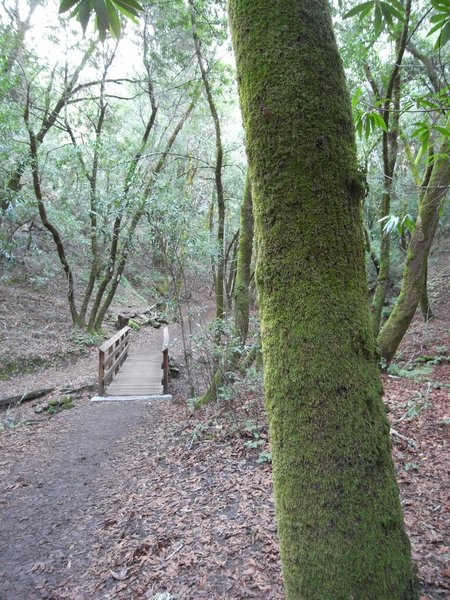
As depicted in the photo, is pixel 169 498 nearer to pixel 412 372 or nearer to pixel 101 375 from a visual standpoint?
pixel 101 375

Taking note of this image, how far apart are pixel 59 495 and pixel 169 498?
154 centimetres

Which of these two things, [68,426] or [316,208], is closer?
[316,208]

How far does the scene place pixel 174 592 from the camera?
229 cm

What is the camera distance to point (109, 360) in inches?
340

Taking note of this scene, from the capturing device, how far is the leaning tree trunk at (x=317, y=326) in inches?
47.4

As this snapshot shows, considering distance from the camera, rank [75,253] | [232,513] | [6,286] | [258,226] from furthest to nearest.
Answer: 1. [75,253]
2. [6,286]
3. [232,513]
4. [258,226]

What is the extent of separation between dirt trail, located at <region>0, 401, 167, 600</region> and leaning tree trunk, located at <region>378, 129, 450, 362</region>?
4593mm

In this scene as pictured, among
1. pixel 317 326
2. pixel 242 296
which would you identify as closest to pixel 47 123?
pixel 242 296

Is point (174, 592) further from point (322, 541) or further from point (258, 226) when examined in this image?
point (258, 226)

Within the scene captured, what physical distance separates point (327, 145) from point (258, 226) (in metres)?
0.38

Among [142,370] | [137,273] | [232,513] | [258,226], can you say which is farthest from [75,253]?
[258,226]

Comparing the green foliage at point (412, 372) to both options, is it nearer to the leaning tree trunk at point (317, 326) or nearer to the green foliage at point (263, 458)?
the green foliage at point (263, 458)

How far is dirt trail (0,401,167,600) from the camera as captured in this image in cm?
288

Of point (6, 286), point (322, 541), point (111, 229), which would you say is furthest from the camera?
point (6, 286)
